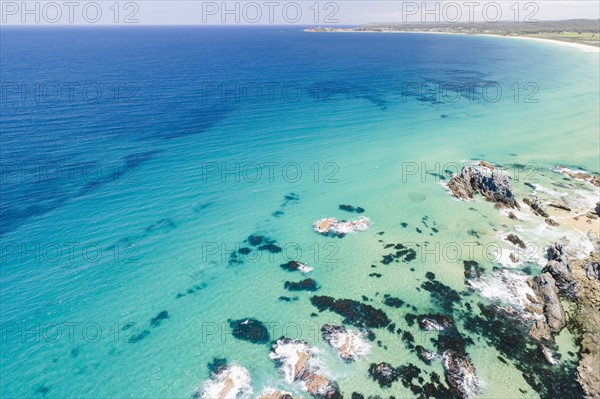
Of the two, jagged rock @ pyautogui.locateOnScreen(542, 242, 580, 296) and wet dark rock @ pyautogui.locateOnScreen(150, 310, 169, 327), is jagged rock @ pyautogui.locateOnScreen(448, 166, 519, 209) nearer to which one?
jagged rock @ pyautogui.locateOnScreen(542, 242, 580, 296)

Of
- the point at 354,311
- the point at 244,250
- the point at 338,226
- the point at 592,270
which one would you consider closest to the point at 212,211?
the point at 244,250

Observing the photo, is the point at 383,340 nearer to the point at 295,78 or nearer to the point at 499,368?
the point at 499,368

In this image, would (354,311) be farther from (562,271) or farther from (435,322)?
(562,271)

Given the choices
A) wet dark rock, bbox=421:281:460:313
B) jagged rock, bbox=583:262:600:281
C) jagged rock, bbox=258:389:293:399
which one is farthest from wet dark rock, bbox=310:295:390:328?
jagged rock, bbox=583:262:600:281

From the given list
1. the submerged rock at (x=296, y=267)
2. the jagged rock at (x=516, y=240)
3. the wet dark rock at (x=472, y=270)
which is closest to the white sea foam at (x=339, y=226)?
the submerged rock at (x=296, y=267)

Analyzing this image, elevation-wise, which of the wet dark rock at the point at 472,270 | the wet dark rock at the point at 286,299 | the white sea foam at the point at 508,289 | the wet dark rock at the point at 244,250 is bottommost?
the wet dark rock at the point at 286,299

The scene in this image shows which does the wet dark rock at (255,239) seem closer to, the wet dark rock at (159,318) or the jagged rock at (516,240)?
the wet dark rock at (159,318)

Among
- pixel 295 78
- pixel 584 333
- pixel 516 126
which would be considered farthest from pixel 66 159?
pixel 516 126
